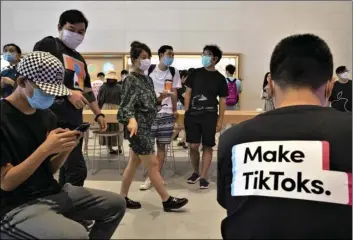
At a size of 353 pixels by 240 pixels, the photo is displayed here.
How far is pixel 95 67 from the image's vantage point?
27.9 ft

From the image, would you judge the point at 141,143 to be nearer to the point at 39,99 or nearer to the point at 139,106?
the point at 139,106

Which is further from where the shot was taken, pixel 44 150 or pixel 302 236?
pixel 44 150

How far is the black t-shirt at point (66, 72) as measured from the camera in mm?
2139

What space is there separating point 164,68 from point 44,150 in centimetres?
251

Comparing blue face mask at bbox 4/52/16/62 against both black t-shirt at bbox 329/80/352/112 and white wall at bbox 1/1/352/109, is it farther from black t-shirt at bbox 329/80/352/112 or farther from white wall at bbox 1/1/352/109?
white wall at bbox 1/1/352/109

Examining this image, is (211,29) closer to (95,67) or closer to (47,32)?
(95,67)

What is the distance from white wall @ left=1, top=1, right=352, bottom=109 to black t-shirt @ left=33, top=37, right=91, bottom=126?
6.28 meters

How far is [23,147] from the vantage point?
4.76ft

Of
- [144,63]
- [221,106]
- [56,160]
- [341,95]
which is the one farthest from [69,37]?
[341,95]

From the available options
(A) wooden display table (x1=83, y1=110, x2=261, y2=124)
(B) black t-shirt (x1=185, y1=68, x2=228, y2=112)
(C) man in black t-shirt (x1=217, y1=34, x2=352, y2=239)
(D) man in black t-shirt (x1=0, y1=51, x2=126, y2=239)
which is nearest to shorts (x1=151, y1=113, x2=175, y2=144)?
(B) black t-shirt (x1=185, y1=68, x2=228, y2=112)

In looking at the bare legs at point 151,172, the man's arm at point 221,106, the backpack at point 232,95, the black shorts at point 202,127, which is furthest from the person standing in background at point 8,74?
the backpack at point 232,95

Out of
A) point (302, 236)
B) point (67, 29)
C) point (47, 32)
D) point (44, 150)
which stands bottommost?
point (302, 236)

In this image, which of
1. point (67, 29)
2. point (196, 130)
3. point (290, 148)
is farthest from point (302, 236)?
point (196, 130)

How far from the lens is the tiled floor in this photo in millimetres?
2523
